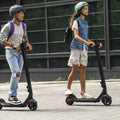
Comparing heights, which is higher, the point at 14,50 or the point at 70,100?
the point at 14,50

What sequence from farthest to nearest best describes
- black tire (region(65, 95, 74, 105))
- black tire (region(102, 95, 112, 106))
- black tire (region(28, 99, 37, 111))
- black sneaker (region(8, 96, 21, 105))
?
black tire (region(65, 95, 74, 105)), black tire (region(102, 95, 112, 106)), black sneaker (region(8, 96, 21, 105)), black tire (region(28, 99, 37, 111))

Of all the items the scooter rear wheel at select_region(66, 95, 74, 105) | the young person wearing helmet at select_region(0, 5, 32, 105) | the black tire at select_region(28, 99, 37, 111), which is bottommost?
the scooter rear wheel at select_region(66, 95, 74, 105)

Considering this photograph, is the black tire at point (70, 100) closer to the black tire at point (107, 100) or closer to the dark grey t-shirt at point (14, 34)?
the black tire at point (107, 100)

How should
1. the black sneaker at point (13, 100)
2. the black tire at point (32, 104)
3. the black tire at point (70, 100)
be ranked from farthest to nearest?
the black tire at point (70, 100), the black sneaker at point (13, 100), the black tire at point (32, 104)

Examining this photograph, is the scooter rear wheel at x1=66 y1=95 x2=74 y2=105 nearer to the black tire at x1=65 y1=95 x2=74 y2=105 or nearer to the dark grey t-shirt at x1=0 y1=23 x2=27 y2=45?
the black tire at x1=65 y1=95 x2=74 y2=105

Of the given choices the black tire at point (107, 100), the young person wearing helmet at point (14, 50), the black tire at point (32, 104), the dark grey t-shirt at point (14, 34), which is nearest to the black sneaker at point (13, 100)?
the young person wearing helmet at point (14, 50)

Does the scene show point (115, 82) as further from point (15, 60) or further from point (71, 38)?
point (15, 60)

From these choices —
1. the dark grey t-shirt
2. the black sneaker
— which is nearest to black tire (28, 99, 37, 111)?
the black sneaker

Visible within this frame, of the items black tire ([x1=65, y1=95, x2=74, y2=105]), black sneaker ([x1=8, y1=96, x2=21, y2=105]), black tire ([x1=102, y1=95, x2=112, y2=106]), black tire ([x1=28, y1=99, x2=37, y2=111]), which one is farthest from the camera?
black tire ([x1=65, y1=95, x2=74, y2=105])

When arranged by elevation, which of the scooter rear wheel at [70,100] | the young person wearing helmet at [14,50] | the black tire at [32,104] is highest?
the young person wearing helmet at [14,50]

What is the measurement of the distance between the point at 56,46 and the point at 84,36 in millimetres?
9380

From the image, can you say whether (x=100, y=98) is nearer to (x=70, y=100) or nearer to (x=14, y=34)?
(x=70, y=100)

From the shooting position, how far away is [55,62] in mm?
18375

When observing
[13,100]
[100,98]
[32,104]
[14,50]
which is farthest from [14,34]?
[100,98]
